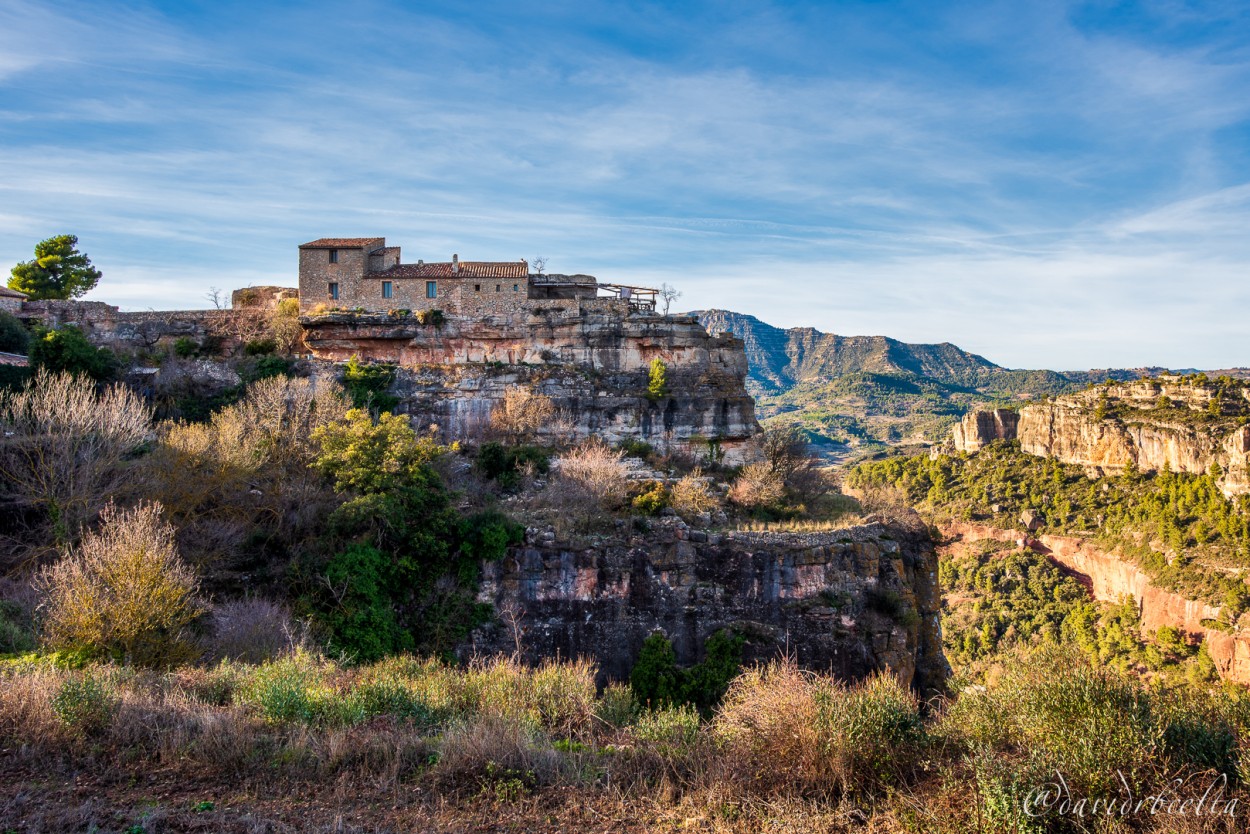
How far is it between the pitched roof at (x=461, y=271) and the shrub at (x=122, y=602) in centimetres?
2079

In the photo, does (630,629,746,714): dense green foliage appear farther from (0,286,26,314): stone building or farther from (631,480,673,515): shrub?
(0,286,26,314): stone building

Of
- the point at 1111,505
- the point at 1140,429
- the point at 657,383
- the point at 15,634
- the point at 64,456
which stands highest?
the point at 657,383

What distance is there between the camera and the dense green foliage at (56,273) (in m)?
35.5

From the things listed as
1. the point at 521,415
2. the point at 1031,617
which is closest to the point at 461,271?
the point at 521,415

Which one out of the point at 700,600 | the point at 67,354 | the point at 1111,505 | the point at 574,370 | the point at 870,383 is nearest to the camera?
the point at 700,600

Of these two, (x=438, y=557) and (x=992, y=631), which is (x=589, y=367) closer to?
(x=438, y=557)

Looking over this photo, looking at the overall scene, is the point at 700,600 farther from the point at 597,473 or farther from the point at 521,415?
the point at 521,415

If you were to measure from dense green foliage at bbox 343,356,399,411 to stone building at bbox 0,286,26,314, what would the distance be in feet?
49.5

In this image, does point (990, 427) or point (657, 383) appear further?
point (990, 427)

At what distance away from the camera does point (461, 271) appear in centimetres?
3297

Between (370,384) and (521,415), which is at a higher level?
(370,384)

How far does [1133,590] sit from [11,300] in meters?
59.4

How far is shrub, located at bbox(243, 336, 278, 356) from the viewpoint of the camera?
1243 inches

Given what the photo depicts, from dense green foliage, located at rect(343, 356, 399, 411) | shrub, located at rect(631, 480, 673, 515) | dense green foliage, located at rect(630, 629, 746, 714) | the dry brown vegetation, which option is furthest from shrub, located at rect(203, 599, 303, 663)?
dense green foliage, located at rect(343, 356, 399, 411)
